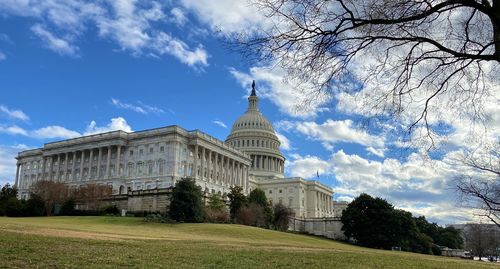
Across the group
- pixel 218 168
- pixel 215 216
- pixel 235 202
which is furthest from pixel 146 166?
pixel 215 216

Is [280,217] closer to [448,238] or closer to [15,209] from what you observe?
[15,209]

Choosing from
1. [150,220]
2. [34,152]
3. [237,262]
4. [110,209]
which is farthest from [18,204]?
[237,262]

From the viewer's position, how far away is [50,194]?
3334 inches

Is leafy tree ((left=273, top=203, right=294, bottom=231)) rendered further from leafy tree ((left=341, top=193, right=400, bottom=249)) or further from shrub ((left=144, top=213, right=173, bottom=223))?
shrub ((left=144, top=213, right=173, bottom=223))

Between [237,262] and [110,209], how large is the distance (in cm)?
7099

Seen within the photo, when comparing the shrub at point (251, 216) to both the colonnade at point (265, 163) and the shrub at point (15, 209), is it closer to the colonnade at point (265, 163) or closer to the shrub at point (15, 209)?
the shrub at point (15, 209)

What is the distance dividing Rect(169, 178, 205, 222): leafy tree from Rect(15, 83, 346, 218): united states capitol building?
41.2ft

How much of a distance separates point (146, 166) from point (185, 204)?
42.5m

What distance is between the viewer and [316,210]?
148 meters

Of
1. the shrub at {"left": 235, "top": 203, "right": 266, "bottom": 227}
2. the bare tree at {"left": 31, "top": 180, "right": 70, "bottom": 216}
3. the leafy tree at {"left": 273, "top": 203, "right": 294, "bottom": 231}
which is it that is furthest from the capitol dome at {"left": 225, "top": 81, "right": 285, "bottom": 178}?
the bare tree at {"left": 31, "top": 180, "right": 70, "bottom": 216}

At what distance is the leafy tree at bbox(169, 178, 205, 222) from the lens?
70.6 meters

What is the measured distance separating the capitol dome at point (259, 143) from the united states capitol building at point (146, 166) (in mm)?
16109

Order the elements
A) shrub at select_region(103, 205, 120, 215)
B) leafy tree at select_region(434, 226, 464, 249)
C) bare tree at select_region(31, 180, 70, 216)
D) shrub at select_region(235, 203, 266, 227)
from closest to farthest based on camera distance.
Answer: shrub at select_region(235, 203, 266, 227) < shrub at select_region(103, 205, 120, 215) < bare tree at select_region(31, 180, 70, 216) < leafy tree at select_region(434, 226, 464, 249)

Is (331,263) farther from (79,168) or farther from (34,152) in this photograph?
(34,152)
